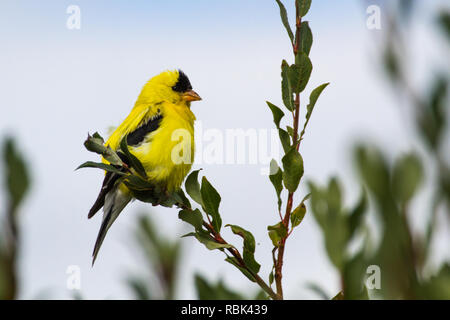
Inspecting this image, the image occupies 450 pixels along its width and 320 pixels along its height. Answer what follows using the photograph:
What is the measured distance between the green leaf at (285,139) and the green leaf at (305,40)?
208mm

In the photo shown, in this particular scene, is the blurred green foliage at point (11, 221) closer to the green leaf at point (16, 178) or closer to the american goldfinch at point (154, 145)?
the green leaf at point (16, 178)

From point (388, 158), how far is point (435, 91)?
0.11 metres

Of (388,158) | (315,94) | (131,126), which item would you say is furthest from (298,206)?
(131,126)

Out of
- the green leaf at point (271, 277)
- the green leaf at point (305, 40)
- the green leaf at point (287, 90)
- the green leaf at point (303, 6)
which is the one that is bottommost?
the green leaf at point (271, 277)

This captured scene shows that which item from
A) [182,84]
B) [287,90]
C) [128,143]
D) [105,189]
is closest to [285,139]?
[287,90]

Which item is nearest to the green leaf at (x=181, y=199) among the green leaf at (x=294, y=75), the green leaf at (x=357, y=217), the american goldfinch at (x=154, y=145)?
the green leaf at (x=294, y=75)

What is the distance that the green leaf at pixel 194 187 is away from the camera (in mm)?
1630

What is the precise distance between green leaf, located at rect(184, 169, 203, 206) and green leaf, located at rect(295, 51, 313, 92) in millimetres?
466

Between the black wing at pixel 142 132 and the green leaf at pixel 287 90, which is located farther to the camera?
the black wing at pixel 142 132

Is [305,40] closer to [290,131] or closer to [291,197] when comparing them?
[290,131]

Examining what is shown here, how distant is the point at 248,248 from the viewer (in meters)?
1.48
